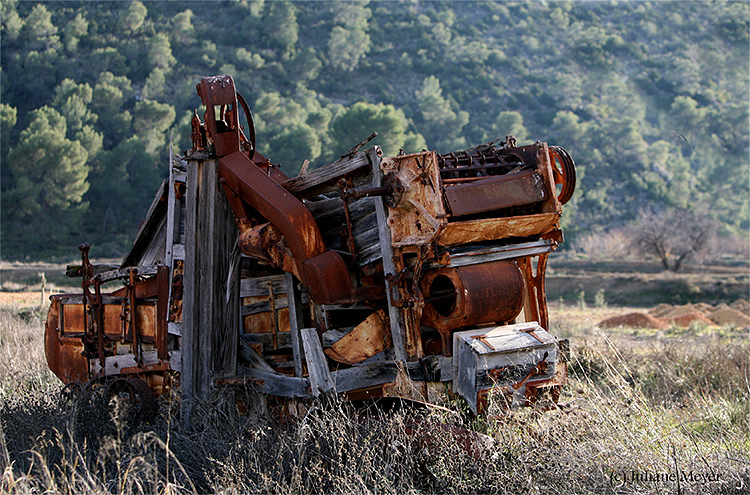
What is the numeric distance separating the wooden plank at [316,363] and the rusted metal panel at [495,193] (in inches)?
54.4

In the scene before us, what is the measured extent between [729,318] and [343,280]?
15781 millimetres

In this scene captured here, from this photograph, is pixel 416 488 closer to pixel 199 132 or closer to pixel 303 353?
pixel 303 353

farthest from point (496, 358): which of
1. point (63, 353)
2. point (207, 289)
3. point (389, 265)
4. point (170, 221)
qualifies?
point (63, 353)

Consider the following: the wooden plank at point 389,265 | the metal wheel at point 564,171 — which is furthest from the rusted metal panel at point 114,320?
the metal wheel at point 564,171

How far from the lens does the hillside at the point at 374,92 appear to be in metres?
37.4

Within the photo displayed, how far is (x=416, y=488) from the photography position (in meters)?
4.23

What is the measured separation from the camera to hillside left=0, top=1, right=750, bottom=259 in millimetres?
37438

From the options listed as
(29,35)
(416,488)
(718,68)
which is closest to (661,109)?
(718,68)

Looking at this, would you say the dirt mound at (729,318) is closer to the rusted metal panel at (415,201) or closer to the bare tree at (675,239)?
the rusted metal panel at (415,201)

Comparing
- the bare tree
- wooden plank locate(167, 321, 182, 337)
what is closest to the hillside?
the bare tree

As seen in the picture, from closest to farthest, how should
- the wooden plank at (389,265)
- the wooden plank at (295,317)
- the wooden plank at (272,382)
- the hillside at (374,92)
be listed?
1. the wooden plank at (389,265)
2. the wooden plank at (272,382)
3. the wooden plank at (295,317)
4. the hillside at (374,92)

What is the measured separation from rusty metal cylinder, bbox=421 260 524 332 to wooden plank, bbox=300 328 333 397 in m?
0.78

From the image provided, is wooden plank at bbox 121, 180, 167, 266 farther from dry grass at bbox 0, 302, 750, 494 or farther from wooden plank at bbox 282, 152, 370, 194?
dry grass at bbox 0, 302, 750, 494

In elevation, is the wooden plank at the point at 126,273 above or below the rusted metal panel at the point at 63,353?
above
